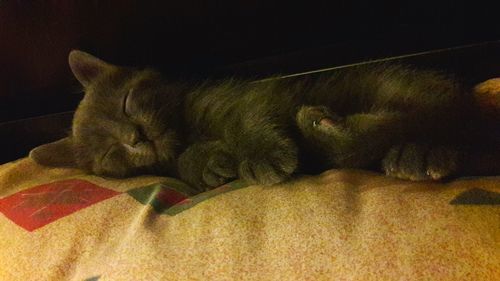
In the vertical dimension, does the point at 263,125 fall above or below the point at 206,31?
below

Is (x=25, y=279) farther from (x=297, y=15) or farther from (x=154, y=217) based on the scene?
(x=297, y=15)

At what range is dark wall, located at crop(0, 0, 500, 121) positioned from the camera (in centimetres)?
131

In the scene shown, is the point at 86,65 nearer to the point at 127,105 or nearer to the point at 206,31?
the point at 127,105

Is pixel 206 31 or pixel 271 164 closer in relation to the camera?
pixel 271 164

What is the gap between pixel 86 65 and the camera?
1.43m

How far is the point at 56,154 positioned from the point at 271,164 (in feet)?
2.38

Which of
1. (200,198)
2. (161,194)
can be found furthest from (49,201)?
(200,198)

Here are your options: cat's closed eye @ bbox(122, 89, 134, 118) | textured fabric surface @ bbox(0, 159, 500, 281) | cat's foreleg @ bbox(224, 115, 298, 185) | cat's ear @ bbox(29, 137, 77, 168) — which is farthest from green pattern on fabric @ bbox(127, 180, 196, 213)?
cat's ear @ bbox(29, 137, 77, 168)

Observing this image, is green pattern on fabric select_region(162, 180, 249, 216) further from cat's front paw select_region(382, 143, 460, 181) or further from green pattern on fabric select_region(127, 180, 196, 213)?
cat's front paw select_region(382, 143, 460, 181)

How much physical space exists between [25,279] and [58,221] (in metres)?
0.16

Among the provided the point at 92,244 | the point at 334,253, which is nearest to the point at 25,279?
the point at 92,244

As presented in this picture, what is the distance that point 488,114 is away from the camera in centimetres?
110

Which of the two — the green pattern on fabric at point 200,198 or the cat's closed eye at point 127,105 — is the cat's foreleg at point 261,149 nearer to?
the green pattern on fabric at point 200,198

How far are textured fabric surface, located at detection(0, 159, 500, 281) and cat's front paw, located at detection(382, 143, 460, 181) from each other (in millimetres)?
24
